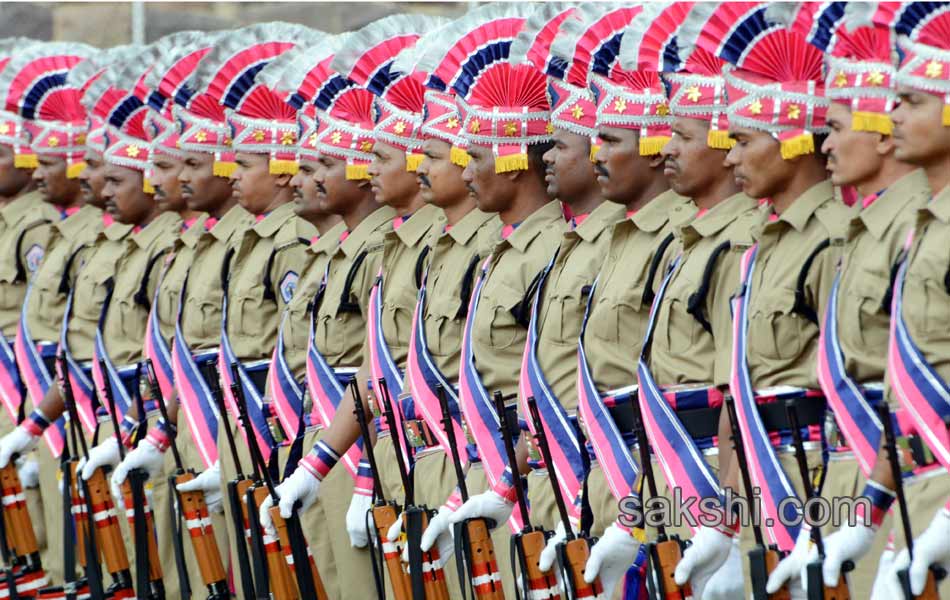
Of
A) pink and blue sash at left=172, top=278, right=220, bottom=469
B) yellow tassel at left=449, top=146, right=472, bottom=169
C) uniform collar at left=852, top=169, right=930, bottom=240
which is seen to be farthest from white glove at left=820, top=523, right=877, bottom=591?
pink and blue sash at left=172, top=278, right=220, bottom=469

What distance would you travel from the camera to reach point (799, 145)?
16.5 ft

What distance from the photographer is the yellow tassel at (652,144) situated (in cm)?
574

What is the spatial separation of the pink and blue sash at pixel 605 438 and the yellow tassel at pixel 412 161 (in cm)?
164

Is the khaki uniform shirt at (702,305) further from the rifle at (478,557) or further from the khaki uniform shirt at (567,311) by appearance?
the rifle at (478,557)

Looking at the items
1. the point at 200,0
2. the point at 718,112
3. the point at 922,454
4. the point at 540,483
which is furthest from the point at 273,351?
the point at 200,0

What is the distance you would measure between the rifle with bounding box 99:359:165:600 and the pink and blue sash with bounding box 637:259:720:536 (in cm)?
321

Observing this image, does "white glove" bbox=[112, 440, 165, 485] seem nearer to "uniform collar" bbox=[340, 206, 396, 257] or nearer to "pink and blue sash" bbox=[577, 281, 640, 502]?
"uniform collar" bbox=[340, 206, 396, 257]

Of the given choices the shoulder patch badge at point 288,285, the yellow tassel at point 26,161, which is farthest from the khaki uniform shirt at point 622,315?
the yellow tassel at point 26,161

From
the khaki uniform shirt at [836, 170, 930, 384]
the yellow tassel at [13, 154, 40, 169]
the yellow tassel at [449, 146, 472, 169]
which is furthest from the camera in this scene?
the yellow tassel at [13, 154, 40, 169]

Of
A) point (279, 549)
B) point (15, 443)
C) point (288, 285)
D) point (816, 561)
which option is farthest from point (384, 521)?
point (15, 443)

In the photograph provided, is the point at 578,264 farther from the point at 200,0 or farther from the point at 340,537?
the point at 200,0

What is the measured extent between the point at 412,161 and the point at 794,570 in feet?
9.56

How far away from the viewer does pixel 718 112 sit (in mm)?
5410

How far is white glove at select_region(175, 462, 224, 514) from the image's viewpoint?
772 cm
